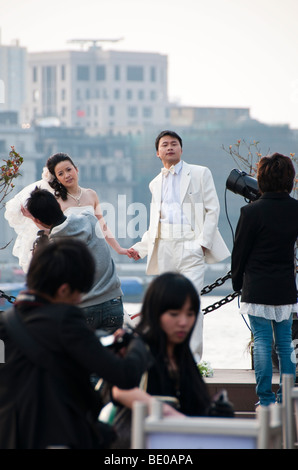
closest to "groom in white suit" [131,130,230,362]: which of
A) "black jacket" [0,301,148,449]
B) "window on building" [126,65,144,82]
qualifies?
"black jacket" [0,301,148,449]

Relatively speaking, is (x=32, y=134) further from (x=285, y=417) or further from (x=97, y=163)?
(x=285, y=417)

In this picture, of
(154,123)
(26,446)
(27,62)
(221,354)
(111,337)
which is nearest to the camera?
(26,446)

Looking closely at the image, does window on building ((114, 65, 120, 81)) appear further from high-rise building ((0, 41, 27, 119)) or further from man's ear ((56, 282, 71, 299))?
man's ear ((56, 282, 71, 299))

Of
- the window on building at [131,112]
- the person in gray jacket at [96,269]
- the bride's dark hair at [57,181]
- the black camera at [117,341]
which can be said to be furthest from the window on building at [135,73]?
the black camera at [117,341]

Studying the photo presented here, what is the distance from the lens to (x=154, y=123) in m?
91.2

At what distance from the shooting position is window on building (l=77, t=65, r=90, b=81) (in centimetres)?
9588

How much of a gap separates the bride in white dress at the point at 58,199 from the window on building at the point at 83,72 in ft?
304

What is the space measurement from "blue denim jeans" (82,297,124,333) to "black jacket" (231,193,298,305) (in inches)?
19.0

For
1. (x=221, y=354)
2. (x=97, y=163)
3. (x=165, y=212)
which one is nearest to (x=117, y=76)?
(x=97, y=163)

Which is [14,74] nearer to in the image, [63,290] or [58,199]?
[58,199]

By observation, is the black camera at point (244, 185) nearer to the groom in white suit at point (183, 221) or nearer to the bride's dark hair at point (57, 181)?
the groom in white suit at point (183, 221)

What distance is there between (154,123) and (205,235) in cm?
8743

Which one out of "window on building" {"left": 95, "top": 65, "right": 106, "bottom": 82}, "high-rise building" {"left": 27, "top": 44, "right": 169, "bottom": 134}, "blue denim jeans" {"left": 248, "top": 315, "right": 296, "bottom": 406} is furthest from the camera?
"window on building" {"left": 95, "top": 65, "right": 106, "bottom": 82}

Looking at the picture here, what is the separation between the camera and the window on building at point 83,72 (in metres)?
95.9
